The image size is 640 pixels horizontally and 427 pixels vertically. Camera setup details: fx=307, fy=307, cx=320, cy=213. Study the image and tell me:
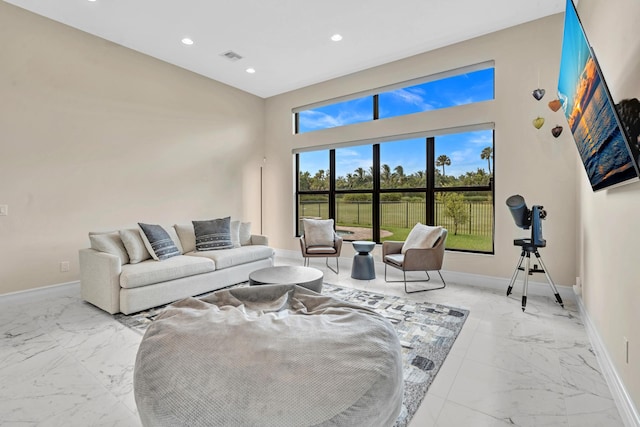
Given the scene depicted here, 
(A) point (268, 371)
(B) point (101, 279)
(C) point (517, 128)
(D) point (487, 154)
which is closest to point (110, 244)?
(B) point (101, 279)

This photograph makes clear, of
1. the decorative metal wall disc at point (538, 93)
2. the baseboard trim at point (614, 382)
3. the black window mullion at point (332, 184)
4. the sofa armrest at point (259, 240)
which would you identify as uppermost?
the decorative metal wall disc at point (538, 93)

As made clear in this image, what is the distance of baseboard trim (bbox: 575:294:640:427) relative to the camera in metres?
1.57

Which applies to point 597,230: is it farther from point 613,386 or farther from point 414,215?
point 414,215

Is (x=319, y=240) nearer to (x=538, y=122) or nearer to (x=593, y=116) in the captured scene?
(x=538, y=122)

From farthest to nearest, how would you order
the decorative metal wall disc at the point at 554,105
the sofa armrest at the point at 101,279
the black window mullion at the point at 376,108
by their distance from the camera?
the black window mullion at the point at 376,108 → the decorative metal wall disc at the point at 554,105 → the sofa armrest at the point at 101,279

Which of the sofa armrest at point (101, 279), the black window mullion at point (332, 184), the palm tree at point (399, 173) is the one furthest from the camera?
the black window mullion at point (332, 184)

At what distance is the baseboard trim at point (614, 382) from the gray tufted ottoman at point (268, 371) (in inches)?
49.8

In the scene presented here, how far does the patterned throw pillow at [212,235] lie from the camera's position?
4.23 m

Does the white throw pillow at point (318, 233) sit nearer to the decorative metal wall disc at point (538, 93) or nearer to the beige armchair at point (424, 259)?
the beige armchair at point (424, 259)

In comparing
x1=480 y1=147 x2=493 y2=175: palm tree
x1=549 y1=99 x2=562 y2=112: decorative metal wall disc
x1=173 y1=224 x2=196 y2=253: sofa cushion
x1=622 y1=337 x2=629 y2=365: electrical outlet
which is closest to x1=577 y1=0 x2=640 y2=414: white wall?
x1=622 y1=337 x2=629 y2=365: electrical outlet

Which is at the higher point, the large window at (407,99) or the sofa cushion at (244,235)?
the large window at (407,99)

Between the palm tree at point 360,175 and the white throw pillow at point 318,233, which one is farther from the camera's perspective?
the palm tree at point 360,175

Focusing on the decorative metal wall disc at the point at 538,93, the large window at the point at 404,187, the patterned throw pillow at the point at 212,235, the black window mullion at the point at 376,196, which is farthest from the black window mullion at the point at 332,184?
the decorative metal wall disc at the point at 538,93

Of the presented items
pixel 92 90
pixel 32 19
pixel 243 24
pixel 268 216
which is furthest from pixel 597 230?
pixel 32 19
